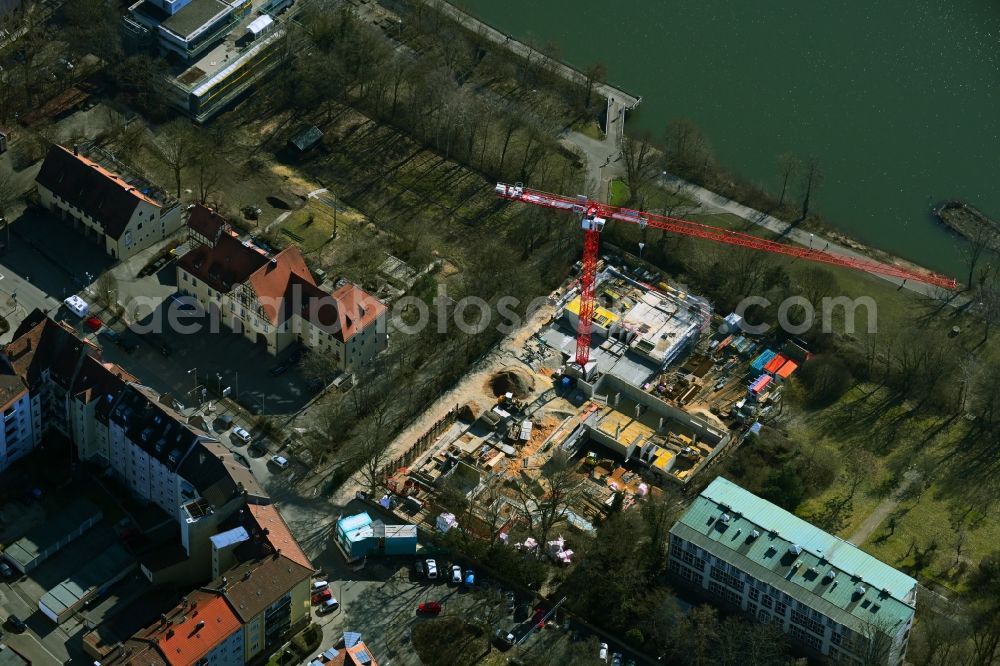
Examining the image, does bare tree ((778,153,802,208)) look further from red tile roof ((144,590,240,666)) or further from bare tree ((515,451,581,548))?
red tile roof ((144,590,240,666))

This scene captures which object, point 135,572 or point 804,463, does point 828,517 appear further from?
point 135,572

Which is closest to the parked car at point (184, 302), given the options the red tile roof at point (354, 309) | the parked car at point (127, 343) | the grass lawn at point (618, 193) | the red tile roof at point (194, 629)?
the parked car at point (127, 343)

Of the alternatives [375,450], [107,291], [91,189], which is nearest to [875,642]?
[375,450]

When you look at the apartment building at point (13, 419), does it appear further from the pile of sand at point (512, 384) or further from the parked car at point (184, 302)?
the pile of sand at point (512, 384)

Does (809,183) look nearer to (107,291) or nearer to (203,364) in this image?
(203,364)

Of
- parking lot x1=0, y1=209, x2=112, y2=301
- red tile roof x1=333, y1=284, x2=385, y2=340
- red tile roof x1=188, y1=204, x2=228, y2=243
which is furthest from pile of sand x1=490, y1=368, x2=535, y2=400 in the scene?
parking lot x1=0, y1=209, x2=112, y2=301

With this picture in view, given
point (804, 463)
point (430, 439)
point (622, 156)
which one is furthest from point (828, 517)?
point (622, 156)
